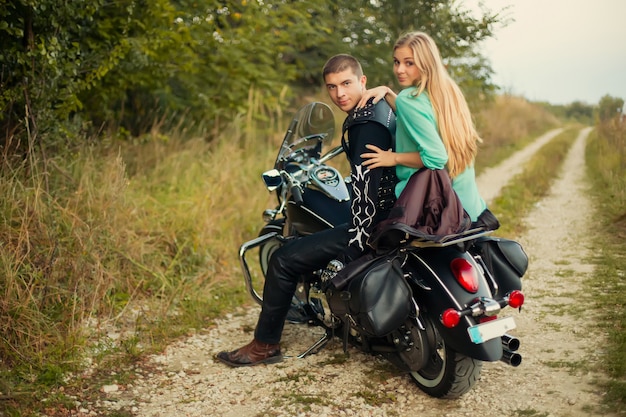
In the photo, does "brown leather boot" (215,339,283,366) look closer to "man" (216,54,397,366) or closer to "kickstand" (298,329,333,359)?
"man" (216,54,397,366)

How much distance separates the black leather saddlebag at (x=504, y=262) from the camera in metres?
3.45

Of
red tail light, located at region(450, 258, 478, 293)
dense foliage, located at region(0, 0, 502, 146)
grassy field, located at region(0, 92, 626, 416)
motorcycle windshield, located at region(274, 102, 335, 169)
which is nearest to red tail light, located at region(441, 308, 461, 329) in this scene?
red tail light, located at region(450, 258, 478, 293)

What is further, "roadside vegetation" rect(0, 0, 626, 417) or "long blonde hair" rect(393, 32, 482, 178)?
"roadside vegetation" rect(0, 0, 626, 417)

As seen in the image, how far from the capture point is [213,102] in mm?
8273

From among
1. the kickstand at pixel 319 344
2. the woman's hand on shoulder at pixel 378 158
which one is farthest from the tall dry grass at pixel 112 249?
the woman's hand on shoulder at pixel 378 158

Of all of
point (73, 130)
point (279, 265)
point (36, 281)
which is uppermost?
point (73, 130)

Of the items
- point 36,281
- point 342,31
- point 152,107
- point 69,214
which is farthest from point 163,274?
point 342,31

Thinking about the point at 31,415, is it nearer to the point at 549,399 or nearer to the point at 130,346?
the point at 130,346

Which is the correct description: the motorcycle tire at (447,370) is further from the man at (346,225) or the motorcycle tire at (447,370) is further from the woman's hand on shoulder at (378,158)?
the woman's hand on shoulder at (378,158)

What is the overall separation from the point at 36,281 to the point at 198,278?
1.49 m

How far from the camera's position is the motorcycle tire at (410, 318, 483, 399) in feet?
10.9

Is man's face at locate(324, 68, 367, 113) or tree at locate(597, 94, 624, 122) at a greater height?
tree at locate(597, 94, 624, 122)

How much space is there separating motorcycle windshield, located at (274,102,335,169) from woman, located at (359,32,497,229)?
2.98 feet

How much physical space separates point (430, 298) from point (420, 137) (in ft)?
2.62
